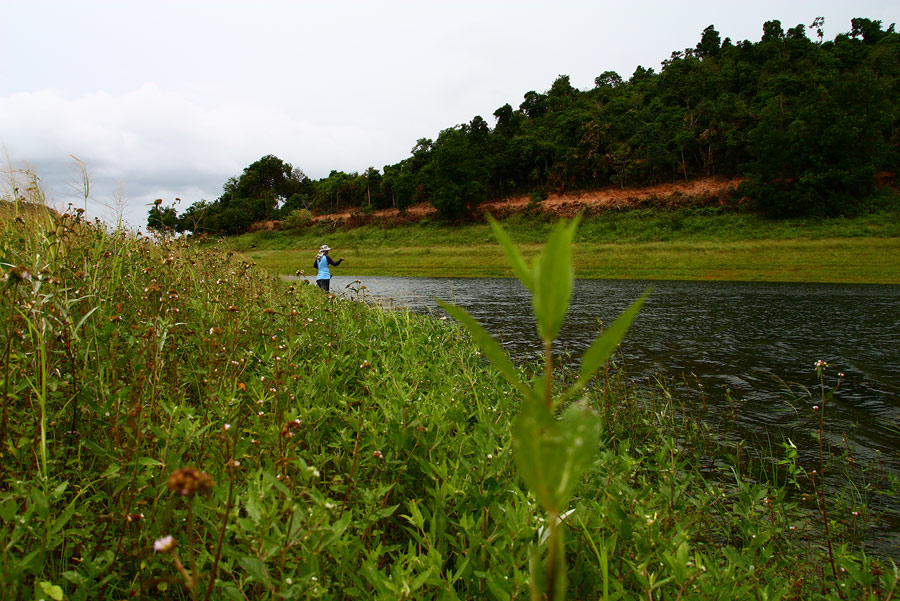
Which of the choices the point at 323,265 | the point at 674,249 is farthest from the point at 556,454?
the point at 674,249

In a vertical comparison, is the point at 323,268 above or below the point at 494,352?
below

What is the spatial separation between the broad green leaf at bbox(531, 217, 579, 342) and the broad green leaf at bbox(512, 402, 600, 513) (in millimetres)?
61

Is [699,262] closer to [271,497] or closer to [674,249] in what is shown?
[674,249]

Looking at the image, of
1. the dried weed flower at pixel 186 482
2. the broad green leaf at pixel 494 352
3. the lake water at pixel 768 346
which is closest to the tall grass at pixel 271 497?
the dried weed flower at pixel 186 482

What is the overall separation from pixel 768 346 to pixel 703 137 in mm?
51711

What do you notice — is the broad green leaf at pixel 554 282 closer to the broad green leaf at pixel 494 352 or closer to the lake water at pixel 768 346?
the broad green leaf at pixel 494 352

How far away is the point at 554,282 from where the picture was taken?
1.11 feet

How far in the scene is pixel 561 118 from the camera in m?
68.3

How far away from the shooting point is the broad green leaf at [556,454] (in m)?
0.32

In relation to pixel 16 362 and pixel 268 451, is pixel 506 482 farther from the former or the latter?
pixel 16 362

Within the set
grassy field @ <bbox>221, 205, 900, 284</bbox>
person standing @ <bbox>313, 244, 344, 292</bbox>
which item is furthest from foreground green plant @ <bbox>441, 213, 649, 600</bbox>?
grassy field @ <bbox>221, 205, 900, 284</bbox>

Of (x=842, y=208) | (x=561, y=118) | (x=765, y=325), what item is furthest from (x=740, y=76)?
(x=765, y=325)

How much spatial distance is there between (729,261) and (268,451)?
106 ft

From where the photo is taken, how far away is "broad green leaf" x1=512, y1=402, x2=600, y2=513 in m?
0.32
